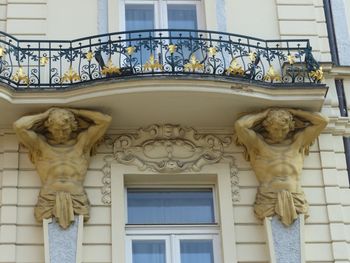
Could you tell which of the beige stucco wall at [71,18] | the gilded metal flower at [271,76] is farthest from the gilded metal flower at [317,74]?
the beige stucco wall at [71,18]

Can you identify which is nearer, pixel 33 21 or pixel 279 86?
pixel 279 86

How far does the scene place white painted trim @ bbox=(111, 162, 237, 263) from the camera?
1212 cm

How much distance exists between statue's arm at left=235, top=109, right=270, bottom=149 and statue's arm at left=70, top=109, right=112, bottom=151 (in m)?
1.79

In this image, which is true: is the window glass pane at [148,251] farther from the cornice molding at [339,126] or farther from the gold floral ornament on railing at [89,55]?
the cornice molding at [339,126]

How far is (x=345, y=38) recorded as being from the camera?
46.9 ft

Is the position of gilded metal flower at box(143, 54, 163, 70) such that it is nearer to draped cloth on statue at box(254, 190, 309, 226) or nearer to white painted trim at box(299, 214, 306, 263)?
draped cloth on statue at box(254, 190, 309, 226)

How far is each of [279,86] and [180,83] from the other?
Answer: 55.4 inches

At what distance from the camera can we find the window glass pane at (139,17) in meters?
14.1

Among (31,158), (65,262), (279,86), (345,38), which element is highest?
(345,38)

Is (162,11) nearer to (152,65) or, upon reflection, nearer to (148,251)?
(152,65)

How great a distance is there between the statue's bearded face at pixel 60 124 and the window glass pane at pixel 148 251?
1.74 m

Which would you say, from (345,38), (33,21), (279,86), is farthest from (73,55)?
(345,38)

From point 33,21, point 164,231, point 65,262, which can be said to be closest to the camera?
point 65,262

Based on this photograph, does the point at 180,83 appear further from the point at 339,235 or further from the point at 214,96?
the point at 339,235
